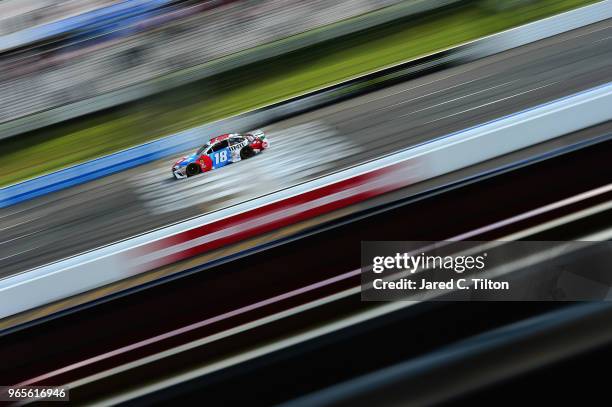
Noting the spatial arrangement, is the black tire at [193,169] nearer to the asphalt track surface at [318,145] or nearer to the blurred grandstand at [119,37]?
the asphalt track surface at [318,145]

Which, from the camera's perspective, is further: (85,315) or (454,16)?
(454,16)

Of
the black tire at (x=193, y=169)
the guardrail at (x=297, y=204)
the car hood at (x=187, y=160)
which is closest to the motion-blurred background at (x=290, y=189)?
the guardrail at (x=297, y=204)

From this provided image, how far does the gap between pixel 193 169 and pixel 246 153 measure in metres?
0.86

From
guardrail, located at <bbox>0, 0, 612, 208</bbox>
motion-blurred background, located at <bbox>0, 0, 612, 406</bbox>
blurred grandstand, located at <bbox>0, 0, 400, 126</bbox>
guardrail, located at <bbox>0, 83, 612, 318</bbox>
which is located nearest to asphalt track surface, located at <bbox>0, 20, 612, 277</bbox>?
motion-blurred background, located at <bbox>0, 0, 612, 406</bbox>

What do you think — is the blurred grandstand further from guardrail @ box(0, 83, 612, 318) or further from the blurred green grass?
guardrail @ box(0, 83, 612, 318)

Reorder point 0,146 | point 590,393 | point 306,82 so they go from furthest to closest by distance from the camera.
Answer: point 0,146 → point 306,82 → point 590,393

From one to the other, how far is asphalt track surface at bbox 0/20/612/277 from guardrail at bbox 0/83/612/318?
5.83 feet

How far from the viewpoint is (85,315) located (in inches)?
234

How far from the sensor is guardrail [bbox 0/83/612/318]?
641 centimetres

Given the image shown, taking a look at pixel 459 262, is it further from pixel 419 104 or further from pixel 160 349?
pixel 419 104

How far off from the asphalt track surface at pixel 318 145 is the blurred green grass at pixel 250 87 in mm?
1537

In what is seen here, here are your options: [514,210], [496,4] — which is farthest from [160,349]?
[496,4]

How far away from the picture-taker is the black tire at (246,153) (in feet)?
31.4

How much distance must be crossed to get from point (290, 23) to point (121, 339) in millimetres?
9945
